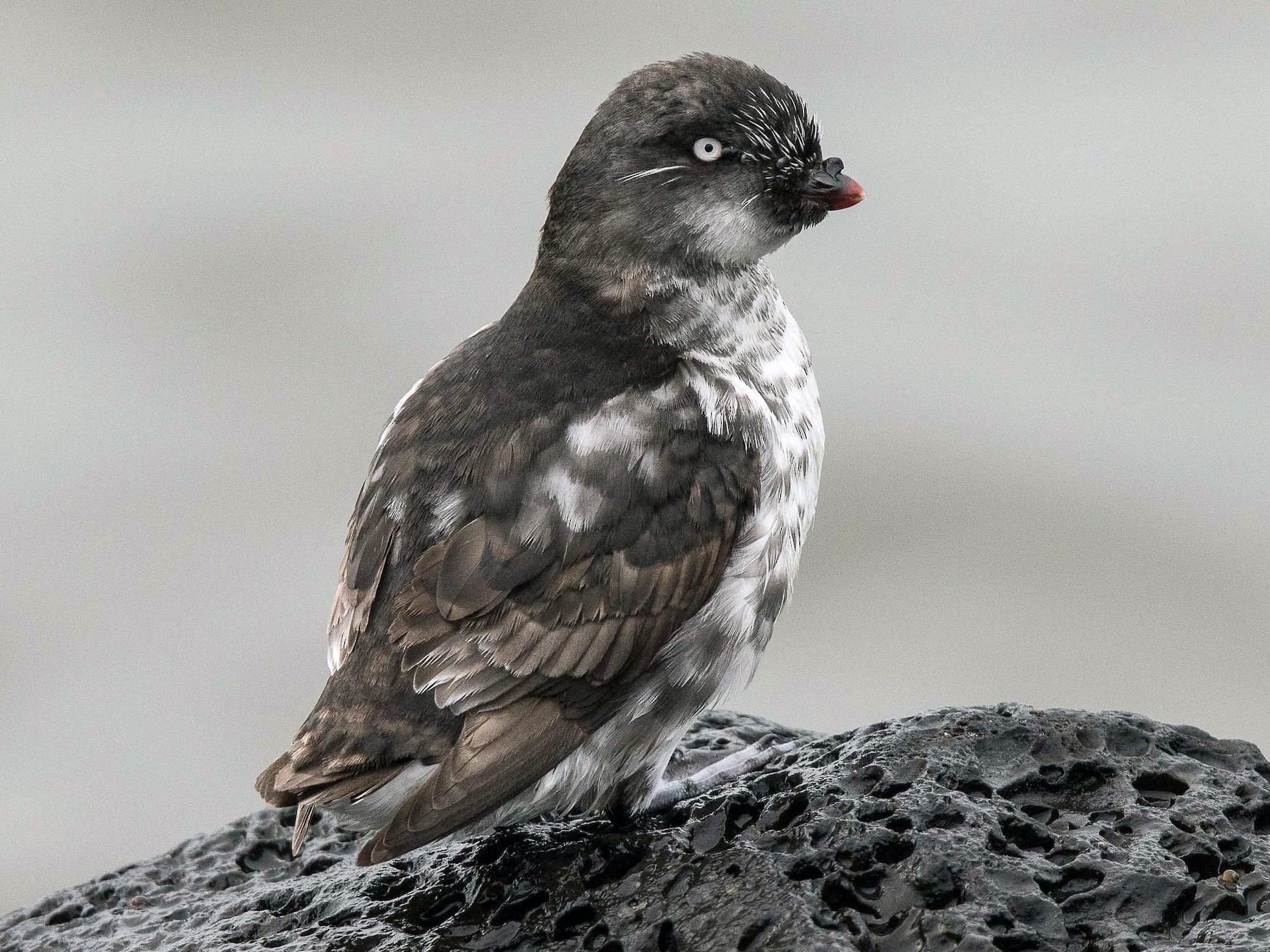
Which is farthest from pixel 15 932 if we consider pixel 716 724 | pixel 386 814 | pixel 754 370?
pixel 754 370

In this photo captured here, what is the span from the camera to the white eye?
17.8ft

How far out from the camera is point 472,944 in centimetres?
421

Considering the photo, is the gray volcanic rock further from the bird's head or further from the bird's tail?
the bird's head

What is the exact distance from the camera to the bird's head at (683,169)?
213 inches

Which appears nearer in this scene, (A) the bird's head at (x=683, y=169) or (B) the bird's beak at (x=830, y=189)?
(A) the bird's head at (x=683, y=169)

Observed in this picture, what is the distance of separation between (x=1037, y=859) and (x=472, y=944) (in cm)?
151

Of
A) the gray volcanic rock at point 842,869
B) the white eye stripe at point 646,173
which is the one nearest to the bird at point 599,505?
the white eye stripe at point 646,173

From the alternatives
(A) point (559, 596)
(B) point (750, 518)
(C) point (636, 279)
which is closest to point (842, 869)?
(A) point (559, 596)

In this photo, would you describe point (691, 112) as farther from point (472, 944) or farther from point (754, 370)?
point (472, 944)

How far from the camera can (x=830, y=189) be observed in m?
5.59

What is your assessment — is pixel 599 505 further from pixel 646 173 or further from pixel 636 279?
pixel 646 173

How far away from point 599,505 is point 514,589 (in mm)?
376

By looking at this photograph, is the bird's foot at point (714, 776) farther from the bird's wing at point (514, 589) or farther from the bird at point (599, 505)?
the bird's wing at point (514, 589)

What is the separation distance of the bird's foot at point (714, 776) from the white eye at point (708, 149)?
2010 mm
